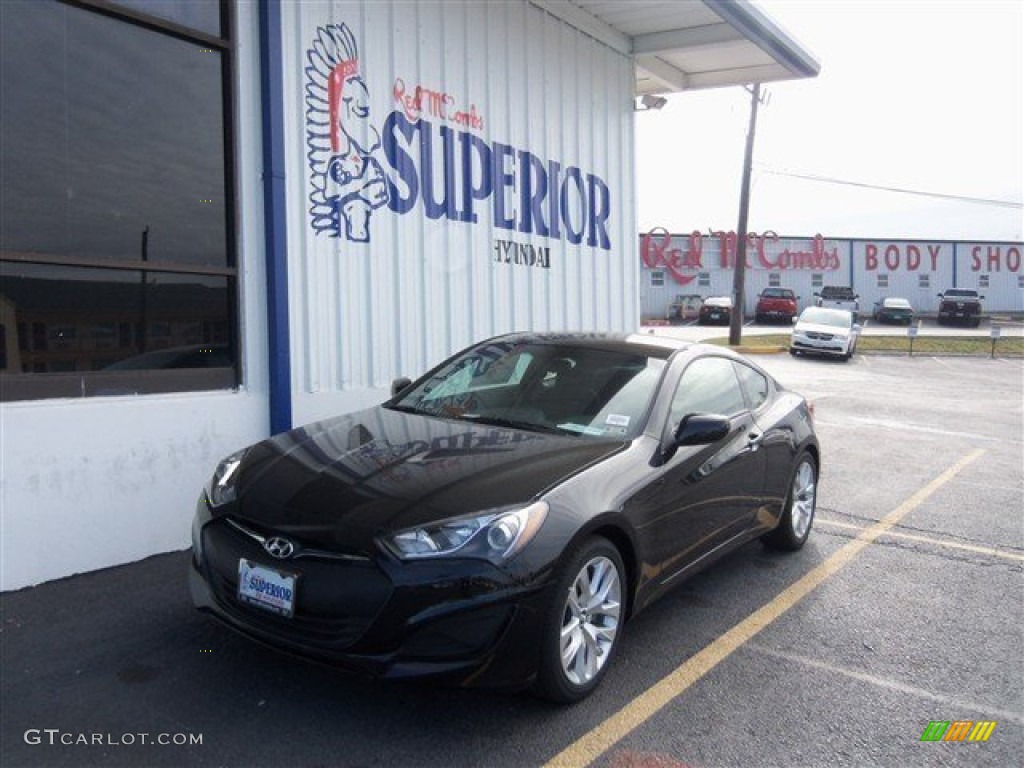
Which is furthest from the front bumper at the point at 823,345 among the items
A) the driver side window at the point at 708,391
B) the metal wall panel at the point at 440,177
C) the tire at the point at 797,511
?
the driver side window at the point at 708,391

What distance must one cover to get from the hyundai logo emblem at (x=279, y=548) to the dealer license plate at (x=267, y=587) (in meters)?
0.06

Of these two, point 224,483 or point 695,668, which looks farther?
point 695,668

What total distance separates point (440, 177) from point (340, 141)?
1.23 m

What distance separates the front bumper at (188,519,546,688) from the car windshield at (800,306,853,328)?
2465 centimetres

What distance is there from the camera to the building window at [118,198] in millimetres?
4680

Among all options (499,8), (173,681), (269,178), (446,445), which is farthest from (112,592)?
(499,8)

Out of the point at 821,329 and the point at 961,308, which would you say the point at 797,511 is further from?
the point at 961,308

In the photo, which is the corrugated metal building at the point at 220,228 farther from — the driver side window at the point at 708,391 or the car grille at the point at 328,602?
the driver side window at the point at 708,391

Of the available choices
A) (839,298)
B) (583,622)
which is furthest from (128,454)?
(839,298)

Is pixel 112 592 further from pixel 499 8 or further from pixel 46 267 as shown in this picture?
pixel 499 8

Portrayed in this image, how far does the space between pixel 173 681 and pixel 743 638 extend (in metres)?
2.65

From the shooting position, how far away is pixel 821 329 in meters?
25.2

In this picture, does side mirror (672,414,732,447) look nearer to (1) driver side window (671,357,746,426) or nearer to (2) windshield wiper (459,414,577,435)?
(1) driver side window (671,357,746,426)

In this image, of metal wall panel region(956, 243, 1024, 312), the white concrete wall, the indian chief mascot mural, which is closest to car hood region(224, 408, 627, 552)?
the white concrete wall
